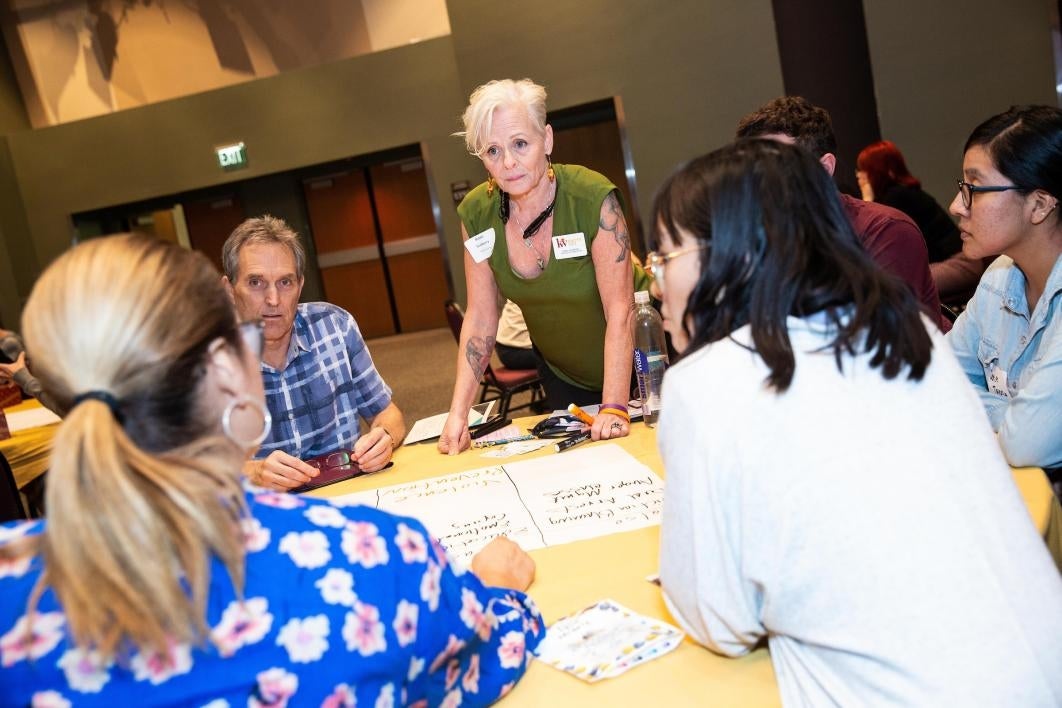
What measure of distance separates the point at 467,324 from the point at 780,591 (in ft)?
5.57

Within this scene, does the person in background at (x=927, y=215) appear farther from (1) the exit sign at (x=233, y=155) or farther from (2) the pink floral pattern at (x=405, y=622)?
(1) the exit sign at (x=233, y=155)

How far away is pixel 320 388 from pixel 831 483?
1.77m

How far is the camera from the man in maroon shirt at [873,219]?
86.2 inches

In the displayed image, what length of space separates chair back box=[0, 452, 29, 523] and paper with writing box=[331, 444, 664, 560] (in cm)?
164

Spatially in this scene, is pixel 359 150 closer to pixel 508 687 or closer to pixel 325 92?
pixel 325 92

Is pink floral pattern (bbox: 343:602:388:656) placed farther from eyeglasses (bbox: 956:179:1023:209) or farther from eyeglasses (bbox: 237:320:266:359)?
eyeglasses (bbox: 956:179:1023:209)

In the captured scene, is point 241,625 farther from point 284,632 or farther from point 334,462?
point 334,462

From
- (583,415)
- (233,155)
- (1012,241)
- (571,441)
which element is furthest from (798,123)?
(233,155)

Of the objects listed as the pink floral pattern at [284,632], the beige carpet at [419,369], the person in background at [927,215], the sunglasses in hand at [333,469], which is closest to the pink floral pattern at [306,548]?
the pink floral pattern at [284,632]

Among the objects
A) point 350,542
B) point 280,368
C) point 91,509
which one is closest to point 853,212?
point 280,368

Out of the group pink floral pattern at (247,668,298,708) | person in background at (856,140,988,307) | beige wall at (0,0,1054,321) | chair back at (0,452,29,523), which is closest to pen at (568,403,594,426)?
pink floral pattern at (247,668,298,708)

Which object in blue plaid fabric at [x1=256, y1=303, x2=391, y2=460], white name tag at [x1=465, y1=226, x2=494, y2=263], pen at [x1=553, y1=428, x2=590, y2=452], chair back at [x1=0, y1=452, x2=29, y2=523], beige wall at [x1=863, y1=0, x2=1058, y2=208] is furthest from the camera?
beige wall at [x1=863, y1=0, x2=1058, y2=208]

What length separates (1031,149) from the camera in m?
1.80

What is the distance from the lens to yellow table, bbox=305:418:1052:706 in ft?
3.28
